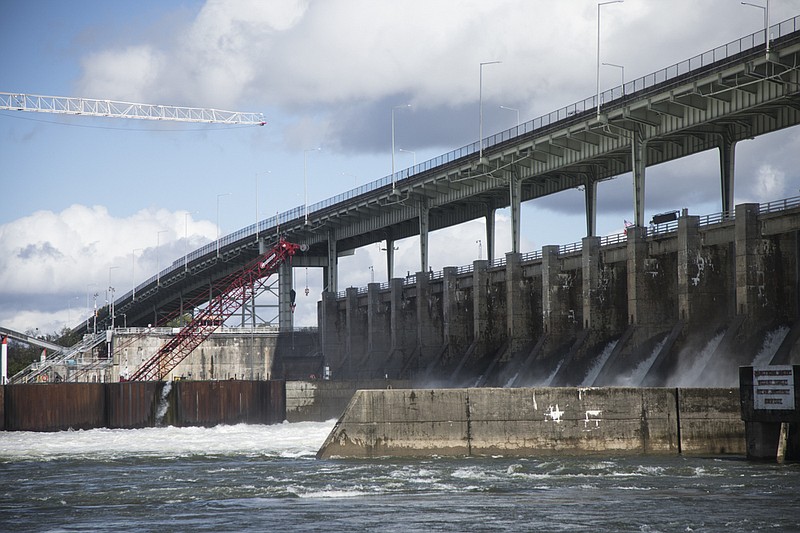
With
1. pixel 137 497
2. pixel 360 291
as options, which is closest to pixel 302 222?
pixel 360 291

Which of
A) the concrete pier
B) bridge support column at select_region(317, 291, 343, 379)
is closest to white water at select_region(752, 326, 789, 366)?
the concrete pier

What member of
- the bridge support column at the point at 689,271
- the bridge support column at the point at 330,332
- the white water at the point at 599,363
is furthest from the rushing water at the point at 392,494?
the bridge support column at the point at 330,332

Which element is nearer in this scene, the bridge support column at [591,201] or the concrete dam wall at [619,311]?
the concrete dam wall at [619,311]

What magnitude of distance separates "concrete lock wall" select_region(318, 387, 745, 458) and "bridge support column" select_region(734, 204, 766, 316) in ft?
39.7

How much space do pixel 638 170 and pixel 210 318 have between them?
4898cm

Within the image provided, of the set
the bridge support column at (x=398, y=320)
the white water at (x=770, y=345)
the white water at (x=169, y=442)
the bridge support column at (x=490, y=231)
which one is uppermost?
the bridge support column at (x=490, y=231)

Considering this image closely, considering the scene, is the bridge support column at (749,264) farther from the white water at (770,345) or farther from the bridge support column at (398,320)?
the bridge support column at (398,320)

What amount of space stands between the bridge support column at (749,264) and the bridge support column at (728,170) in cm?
1055

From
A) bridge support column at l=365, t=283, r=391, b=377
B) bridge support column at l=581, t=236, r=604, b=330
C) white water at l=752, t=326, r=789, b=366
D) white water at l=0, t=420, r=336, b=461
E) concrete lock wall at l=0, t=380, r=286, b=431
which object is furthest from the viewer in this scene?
bridge support column at l=365, t=283, r=391, b=377

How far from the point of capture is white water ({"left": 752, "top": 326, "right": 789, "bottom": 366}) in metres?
50.0

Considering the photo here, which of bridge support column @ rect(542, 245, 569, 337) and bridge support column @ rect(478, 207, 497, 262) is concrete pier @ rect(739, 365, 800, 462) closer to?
bridge support column @ rect(542, 245, 569, 337)

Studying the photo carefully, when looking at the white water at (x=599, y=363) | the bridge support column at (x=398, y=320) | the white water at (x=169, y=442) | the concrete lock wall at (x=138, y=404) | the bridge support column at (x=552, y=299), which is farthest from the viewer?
the bridge support column at (x=398, y=320)

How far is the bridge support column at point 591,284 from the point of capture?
205 feet

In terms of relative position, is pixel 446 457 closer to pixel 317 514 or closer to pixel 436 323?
pixel 317 514
